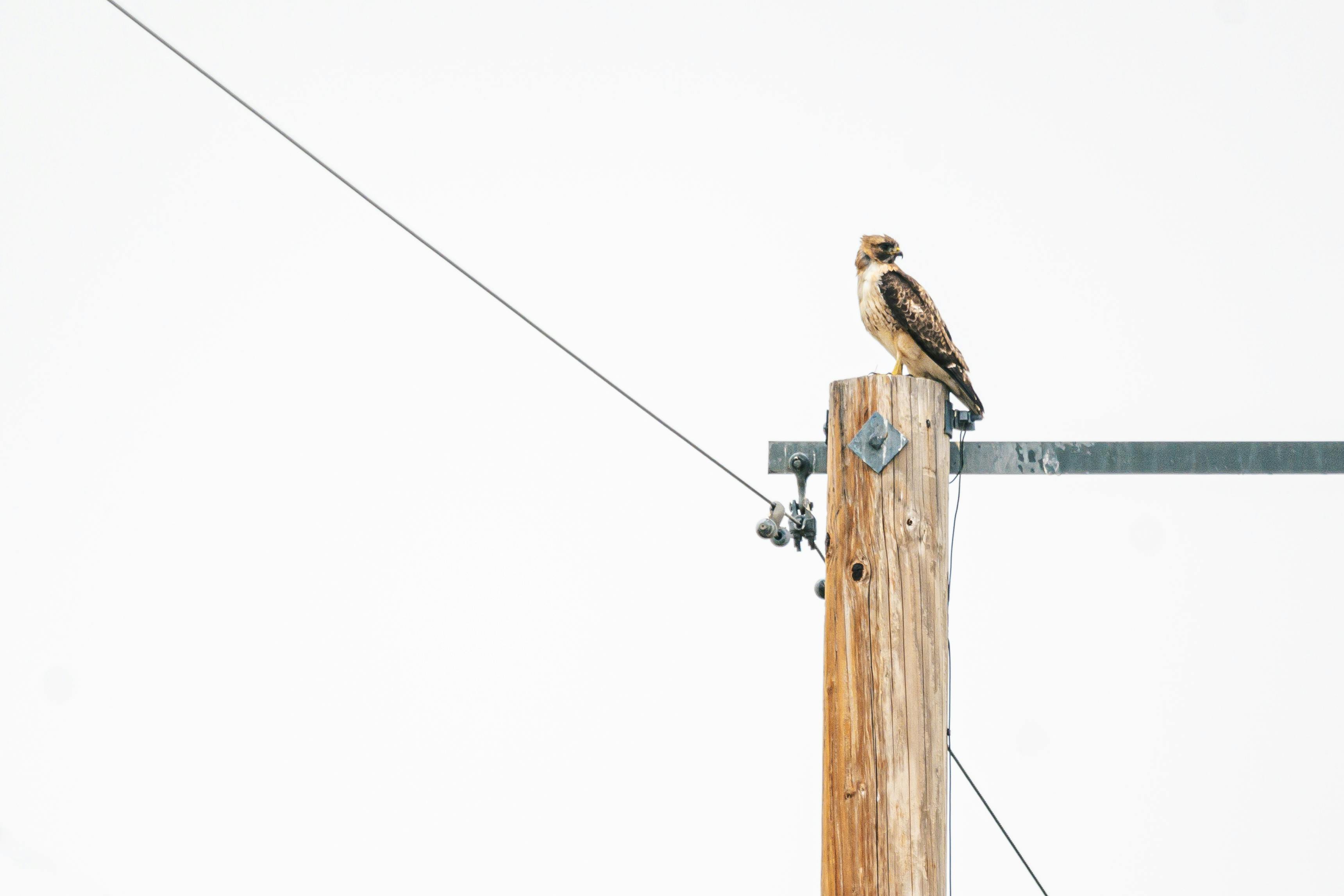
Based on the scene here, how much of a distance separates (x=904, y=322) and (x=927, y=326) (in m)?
0.10

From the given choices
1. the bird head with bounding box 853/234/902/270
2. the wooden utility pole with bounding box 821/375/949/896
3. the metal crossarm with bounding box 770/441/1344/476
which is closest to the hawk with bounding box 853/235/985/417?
the bird head with bounding box 853/234/902/270

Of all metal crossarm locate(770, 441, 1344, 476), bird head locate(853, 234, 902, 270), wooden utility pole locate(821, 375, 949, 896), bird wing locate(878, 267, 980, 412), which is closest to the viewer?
wooden utility pole locate(821, 375, 949, 896)

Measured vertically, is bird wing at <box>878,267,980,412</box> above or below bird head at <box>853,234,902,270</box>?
below

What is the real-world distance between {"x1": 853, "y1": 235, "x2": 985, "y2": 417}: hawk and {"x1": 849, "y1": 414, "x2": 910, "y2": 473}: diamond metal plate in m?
0.78

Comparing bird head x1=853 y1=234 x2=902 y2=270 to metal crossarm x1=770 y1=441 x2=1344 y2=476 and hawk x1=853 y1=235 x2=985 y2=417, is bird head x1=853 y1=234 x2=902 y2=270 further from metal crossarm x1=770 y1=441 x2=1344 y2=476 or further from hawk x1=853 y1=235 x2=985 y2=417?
metal crossarm x1=770 y1=441 x2=1344 y2=476

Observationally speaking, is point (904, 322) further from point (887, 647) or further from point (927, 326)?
point (887, 647)

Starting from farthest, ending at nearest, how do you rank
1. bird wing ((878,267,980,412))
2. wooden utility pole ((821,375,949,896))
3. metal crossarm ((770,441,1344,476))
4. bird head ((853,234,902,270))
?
bird head ((853,234,902,270)) → bird wing ((878,267,980,412)) → metal crossarm ((770,441,1344,476)) → wooden utility pole ((821,375,949,896))

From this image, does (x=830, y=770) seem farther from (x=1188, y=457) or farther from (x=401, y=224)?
(x=401, y=224)

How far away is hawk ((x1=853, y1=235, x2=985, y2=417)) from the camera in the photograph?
→ 3879 mm

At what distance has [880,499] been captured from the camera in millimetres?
2963

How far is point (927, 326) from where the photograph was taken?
3.88 metres

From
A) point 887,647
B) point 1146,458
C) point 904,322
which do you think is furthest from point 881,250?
point 887,647

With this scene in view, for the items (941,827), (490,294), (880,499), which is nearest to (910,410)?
(880,499)

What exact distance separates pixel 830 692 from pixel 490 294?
1.96m
